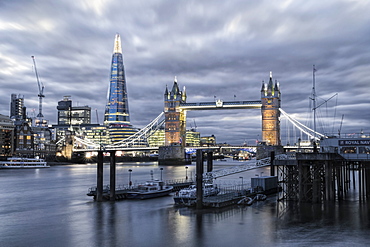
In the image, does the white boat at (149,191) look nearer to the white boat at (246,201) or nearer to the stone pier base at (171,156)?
the white boat at (246,201)

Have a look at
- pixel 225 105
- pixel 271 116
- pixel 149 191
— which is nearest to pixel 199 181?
pixel 149 191

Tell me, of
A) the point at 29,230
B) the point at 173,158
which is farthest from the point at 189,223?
the point at 173,158

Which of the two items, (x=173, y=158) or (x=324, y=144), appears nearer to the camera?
(x=324, y=144)

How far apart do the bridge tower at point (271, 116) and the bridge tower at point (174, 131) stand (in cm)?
3356

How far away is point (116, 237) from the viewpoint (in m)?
30.1

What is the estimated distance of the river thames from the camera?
93.8 ft

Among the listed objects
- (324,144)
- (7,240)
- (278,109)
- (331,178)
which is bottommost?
(7,240)

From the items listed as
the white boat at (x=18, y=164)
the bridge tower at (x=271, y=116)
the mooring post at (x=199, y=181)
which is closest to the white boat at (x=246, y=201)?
the mooring post at (x=199, y=181)

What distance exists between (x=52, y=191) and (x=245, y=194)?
32.3 metres

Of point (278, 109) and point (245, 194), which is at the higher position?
point (278, 109)

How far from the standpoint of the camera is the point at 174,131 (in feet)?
561

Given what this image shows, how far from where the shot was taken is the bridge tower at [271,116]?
162m

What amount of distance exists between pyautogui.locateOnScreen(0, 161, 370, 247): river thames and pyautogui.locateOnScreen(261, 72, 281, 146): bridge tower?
383 ft

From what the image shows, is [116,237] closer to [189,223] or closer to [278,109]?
[189,223]
